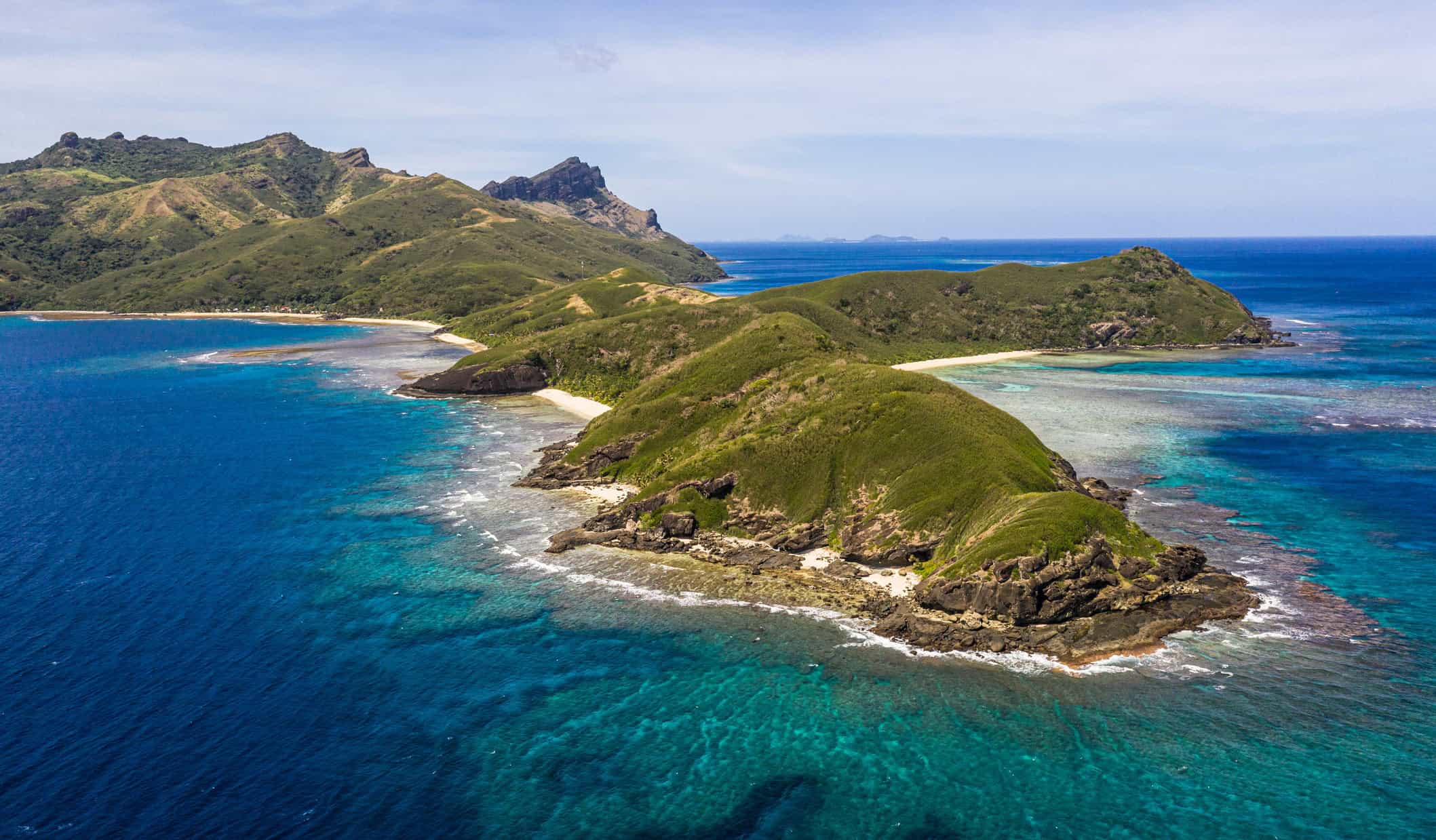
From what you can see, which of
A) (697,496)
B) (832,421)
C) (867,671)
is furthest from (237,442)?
(867,671)

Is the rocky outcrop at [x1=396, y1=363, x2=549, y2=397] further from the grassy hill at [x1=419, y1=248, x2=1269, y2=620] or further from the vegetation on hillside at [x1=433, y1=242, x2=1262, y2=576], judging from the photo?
the vegetation on hillside at [x1=433, y1=242, x2=1262, y2=576]

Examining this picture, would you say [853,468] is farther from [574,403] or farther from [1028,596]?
[574,403]

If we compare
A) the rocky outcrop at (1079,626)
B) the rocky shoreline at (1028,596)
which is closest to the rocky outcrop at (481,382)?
the rocky shoreline at (1028,596)

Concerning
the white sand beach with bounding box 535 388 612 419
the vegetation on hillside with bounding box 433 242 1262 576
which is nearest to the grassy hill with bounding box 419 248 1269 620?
the vegetation on hillside with bounding box 433 242 1262 576

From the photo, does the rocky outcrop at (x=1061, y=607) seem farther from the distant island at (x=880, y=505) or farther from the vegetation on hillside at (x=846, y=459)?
the vegetation on hillside at (x=846, y=459)

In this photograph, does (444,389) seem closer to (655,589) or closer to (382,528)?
(382,528)
